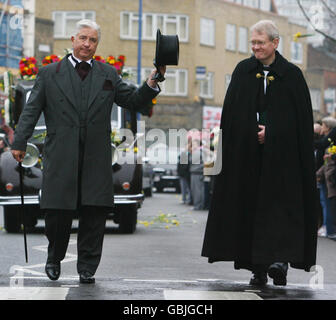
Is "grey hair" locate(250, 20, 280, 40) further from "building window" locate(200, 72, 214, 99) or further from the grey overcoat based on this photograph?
"building window" locate(200, 72, 214, 99)

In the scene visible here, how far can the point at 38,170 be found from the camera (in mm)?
14492

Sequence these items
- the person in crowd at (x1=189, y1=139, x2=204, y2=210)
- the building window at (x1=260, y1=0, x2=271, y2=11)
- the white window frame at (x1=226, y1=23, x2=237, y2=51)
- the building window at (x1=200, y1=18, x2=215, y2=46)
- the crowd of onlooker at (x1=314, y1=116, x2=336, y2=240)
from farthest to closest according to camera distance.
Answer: the building window at (x1=260, y1=0, x2=271, y2=11) < the white window frame at (x1=226, y1=23, x2=237, y2=51) < the building window at (x1=200, y1=18, x2=215, y2=46) < the person in crowd at (x1=189, y1=139, x2=204, y2=210) < the crowd of onlooker at (x1=314, y1=116, x2=336, y2=240)

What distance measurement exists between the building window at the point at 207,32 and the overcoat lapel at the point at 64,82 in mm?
49987

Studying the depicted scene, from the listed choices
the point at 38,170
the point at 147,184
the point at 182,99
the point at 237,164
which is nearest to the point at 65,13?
the point at 182,99

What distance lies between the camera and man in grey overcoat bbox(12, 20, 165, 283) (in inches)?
307

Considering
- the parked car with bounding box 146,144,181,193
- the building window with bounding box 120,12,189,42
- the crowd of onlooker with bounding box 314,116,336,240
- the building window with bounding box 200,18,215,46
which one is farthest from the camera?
the building window with bounding box 200,18,215,46

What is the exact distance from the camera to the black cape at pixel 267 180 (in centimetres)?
757

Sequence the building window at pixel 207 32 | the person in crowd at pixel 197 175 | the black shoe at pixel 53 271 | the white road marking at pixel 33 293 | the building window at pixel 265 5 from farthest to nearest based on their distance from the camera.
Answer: the building window at pixel 265 5 < the building window at pixel 207 32 < the person in crowd at pixel 197 175 < the black shoe at pixel 53 271 < the white road marking at pixel 33 293

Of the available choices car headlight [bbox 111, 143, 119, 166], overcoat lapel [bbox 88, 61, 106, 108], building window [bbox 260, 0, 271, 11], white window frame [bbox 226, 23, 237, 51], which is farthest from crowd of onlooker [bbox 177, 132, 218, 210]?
building window [bbox 260, 0, 271, 11]

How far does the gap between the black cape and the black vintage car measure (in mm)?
6570

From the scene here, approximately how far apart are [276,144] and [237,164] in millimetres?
346

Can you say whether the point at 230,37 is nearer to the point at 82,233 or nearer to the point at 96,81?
the point at 96,81

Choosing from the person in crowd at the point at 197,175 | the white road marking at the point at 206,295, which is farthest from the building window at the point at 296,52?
the white road marking at the point at 206,295

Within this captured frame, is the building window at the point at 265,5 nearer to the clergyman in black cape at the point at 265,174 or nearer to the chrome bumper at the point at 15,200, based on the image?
the chrome bumper at the point at 15,200
